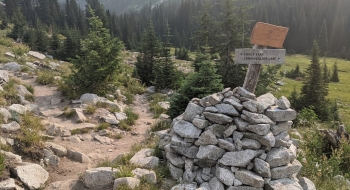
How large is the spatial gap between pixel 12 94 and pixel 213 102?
9124mm

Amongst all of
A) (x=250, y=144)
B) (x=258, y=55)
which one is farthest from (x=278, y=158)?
(x=258, y=55)

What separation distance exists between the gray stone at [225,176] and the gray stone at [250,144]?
73 cm

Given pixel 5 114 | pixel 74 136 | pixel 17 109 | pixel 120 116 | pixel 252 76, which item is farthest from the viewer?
pixel 120 116

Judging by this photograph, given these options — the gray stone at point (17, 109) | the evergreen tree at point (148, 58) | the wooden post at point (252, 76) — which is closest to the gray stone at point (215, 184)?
the wooden post at point (252, 76)

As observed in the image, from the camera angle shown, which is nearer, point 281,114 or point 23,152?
point 281,114

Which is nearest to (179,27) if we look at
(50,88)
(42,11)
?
(42,11)

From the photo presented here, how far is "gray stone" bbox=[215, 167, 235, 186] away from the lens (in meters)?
6.05

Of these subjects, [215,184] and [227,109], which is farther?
[227,109]

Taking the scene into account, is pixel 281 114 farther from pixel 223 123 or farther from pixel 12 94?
pixel 12 94

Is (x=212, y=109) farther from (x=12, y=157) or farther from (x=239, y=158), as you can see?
(x=12, y=157)

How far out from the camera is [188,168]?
6684 millimetres

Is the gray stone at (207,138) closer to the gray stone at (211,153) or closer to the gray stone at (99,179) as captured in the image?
the gray stone at (211,153)

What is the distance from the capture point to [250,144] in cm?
636

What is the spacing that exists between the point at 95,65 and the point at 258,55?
9.53m
